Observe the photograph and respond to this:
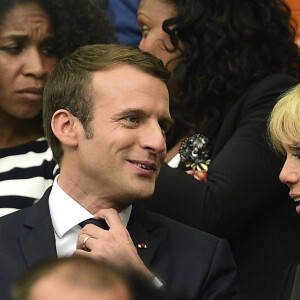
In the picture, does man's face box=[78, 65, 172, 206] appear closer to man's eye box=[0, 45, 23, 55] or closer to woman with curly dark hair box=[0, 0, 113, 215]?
woman with curly dark hair box=[0, 0, 113, 215]

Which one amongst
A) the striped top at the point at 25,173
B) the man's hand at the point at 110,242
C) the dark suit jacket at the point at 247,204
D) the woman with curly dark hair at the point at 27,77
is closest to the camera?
the man's hand at the point at 110,242

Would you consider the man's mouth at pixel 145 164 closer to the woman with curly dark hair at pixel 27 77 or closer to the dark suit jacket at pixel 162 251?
the dark suit jacket at pixel 162 251

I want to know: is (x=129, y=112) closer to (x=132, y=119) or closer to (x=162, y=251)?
(x=132, y=119)

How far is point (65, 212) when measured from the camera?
291 centimetres

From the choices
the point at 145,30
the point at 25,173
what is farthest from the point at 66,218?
the point at 145,30

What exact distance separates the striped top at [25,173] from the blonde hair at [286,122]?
849 mm

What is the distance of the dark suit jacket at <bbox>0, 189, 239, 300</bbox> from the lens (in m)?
2.77

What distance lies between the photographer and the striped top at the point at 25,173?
3.40 m

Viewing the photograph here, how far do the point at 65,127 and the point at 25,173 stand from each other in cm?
54

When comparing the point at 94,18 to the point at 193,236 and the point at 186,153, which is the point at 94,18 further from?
the point at 193,236

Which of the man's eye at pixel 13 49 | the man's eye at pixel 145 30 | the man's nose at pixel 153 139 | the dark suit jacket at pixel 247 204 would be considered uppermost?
the man's nose at pixel 153 139

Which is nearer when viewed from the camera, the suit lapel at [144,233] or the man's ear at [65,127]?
the suit lapel at [144,233]

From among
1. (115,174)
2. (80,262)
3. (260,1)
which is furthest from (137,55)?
(80,262)

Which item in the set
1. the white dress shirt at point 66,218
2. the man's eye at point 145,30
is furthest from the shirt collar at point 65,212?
the man's eye at point 145,30
